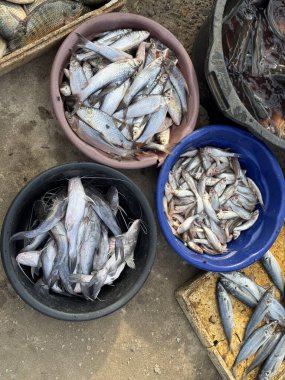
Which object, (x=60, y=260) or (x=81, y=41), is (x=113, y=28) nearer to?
(x=81, y=41)

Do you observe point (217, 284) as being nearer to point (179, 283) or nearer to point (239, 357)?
point (179, 283)

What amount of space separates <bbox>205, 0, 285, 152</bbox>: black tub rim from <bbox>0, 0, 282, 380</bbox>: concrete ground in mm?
804

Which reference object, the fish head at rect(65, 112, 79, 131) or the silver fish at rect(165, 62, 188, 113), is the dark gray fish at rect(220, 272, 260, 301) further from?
the fish head at rect(65, 112, 79, 131)

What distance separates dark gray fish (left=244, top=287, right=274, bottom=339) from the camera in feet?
11.6

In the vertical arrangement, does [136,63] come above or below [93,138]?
above

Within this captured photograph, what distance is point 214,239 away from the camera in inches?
131

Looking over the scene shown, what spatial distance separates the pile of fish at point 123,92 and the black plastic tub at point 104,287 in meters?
0.23

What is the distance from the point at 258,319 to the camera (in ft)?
11.6

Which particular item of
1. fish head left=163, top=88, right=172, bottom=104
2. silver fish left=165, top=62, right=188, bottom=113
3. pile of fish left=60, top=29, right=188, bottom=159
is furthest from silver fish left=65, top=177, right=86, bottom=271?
silver fish left=165, top=62, right=188, bottom=113

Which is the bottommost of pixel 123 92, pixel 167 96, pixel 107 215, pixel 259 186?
pixel 259 186

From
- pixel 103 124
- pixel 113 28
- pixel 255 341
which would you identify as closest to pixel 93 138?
pixel 103 124

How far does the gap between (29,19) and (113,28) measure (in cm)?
50

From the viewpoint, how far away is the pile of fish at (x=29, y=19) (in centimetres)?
305

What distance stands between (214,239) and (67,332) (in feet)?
3.61
